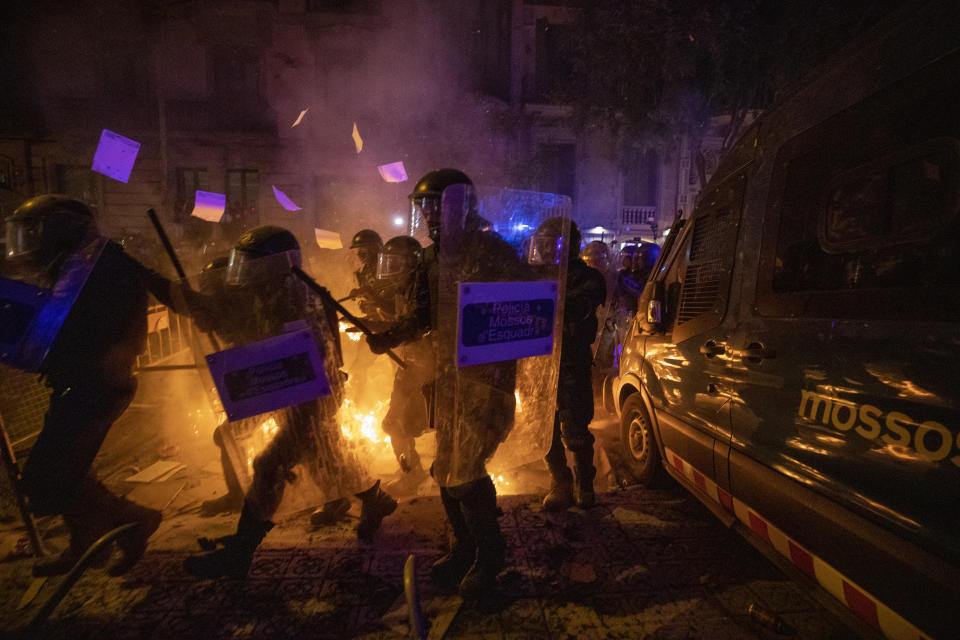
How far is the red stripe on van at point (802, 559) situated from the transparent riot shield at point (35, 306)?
3.62 m

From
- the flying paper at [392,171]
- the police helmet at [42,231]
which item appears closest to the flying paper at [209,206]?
the flying paper at [392,171]

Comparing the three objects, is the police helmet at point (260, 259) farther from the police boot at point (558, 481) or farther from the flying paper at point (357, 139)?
the flying paper at point (357, 139)

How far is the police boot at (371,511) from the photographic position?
2.95 metres

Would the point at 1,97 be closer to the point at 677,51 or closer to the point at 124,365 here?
the point at 124,365

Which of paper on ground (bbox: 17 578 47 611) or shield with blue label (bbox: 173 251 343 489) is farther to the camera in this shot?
paper on ground (bbox: 17 578 47 611)

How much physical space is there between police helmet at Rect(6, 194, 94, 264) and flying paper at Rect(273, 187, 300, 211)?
14.2 metres

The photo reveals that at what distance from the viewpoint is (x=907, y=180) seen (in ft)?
4.92

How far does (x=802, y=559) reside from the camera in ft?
6.03

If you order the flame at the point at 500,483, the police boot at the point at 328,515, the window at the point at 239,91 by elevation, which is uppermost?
the window at the point at 239,91

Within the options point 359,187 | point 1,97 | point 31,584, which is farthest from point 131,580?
point 1,97

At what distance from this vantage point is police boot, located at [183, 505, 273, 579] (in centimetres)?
242

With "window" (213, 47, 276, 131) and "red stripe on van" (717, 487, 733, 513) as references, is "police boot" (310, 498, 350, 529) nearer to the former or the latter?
"red stripe on van" (717, 487, 733, 513)

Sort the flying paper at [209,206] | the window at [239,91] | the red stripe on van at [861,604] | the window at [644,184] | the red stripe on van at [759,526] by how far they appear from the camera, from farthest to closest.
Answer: the window at [644,184], the window at [239,91], the flying paper at [209,206], the red stripe on van at [759,526], the red stripe on van at [861,604]

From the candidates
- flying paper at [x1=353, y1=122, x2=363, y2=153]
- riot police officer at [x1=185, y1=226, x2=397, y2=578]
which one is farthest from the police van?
flying paper at [x1=353, y1=122, x2=363, y2=153]
